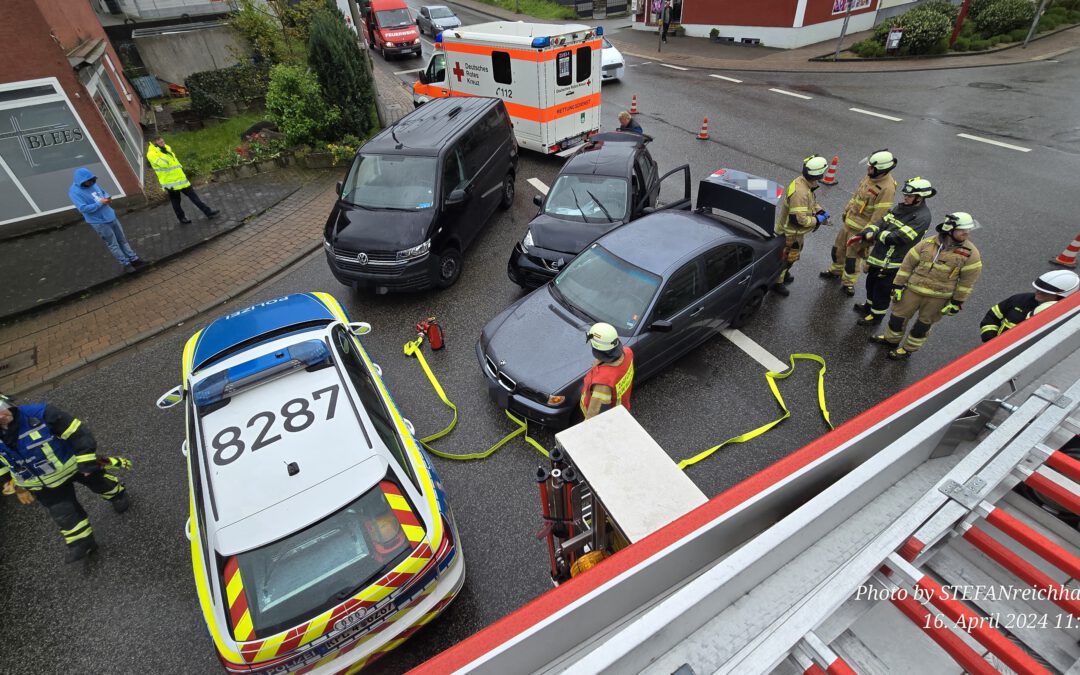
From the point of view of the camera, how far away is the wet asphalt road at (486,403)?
3975mm

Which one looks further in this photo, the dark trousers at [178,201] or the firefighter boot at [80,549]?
the dark trousers at [178,201]

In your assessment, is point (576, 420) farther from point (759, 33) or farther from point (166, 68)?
point (759, 33)

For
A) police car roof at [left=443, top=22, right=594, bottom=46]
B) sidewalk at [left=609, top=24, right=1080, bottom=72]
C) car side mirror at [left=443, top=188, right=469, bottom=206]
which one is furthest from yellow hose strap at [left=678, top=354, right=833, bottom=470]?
sidewalk at [left=609, top=24, right=1080, bottom=72]

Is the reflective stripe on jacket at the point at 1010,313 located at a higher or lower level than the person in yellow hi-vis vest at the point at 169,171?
lower

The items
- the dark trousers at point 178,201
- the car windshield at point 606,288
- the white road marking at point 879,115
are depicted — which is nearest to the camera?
the car windshield at point 606,288

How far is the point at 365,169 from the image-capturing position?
764 centimetres

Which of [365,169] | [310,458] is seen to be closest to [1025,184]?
[365,169]

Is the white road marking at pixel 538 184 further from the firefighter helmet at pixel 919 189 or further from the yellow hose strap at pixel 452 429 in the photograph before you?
the firefighter helmet at pixel 919 189

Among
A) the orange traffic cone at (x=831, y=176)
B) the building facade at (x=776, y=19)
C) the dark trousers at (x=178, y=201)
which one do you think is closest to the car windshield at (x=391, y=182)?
the dark trousers at (x=178, y=201)

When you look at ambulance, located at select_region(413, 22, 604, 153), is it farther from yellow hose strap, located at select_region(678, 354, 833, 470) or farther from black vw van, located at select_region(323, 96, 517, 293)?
yellow hose strap, located at select_region(678, 354, 833, 470)

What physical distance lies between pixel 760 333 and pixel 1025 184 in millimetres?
7787

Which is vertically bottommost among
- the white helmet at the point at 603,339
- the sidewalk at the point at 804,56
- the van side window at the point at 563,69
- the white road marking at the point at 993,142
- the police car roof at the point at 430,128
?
the white road marking at the point at 993,142

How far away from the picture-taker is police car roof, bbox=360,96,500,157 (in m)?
7.66

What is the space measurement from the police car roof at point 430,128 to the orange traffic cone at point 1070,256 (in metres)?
9.21
